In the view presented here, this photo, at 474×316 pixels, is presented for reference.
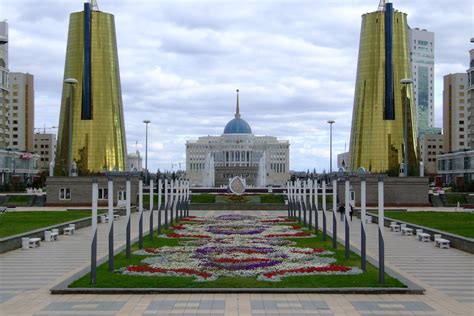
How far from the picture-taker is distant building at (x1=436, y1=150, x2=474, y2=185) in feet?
301

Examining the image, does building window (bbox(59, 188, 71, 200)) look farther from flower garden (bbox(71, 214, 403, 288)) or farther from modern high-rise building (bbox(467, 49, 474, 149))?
modern high-rise building (bbox(467, 49, 474, 149))

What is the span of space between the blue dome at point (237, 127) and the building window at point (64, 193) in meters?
106

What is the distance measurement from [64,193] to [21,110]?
77.7 meters

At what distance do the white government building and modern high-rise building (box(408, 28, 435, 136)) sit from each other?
4673cm

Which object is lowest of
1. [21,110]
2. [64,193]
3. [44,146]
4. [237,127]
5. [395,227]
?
[395,227]

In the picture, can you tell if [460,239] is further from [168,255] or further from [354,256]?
[168,255]

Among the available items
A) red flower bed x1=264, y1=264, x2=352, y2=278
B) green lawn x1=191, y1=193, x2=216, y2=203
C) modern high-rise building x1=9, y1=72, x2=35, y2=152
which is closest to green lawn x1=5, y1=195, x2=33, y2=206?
green lawn x1=191, y1=193, x2=216, y2=203

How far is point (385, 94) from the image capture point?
66.9m

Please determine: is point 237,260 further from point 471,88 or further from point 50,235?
point 471,88

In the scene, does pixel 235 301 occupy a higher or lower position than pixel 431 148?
lower

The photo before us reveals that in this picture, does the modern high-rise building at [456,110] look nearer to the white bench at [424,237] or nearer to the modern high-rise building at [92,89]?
the modern high-rise building at [92,89]

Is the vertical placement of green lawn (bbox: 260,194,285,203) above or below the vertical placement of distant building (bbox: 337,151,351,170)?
below

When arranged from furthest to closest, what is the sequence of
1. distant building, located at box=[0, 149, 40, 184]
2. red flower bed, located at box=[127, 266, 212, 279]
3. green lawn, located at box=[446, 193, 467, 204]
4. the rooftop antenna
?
distant building, located at box=[0, 149, 40, 184] < the rooftop antenna < green lawn, located at box=[446, 193, 467, 204] < red flower bed, located at box=[127, 266, 212, 279]

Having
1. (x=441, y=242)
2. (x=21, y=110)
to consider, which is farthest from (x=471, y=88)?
(x=21, y=110)
